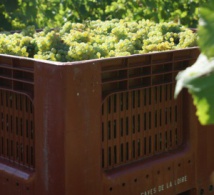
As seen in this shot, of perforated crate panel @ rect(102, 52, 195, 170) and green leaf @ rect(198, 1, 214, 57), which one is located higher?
green leaf @ rect(198, 1, 214, 57)

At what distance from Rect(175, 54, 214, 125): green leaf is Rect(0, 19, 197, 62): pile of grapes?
5.49 feet

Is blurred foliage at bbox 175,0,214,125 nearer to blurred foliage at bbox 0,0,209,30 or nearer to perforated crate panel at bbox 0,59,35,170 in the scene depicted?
perforated crate panel at bbox 0,59,35,170

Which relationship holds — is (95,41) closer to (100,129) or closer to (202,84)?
(100,129)

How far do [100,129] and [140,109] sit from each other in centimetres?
28

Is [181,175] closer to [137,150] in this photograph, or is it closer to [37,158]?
[137,150]

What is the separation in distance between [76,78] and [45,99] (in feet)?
0.49

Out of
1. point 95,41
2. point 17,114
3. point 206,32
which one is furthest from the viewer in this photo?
point 95,41

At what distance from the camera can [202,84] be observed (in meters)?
0.87

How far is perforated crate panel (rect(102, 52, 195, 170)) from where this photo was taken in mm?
2436

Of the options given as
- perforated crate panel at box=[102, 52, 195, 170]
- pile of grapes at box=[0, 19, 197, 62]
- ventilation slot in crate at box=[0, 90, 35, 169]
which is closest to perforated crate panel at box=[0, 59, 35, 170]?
ventilation slot in crate at box=[0, 90, 35, 169]

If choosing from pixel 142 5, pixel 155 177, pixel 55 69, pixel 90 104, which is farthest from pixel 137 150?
pixel 142 5

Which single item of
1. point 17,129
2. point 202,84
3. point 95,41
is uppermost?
point 202,84

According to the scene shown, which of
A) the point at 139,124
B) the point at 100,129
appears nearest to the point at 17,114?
the point at 100,129

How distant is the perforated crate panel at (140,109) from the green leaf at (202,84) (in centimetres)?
146
